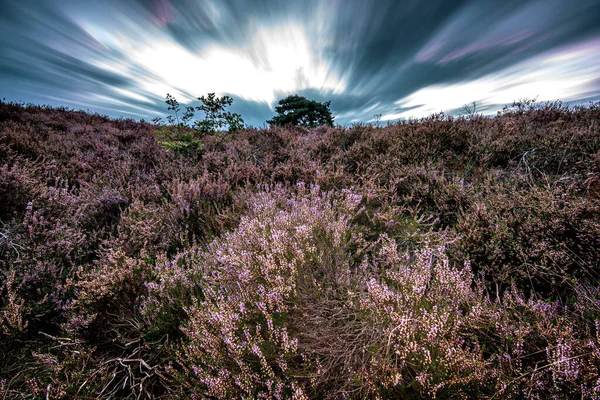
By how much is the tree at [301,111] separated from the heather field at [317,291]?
17779 mm

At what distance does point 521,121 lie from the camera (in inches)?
187

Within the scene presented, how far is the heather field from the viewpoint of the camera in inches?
49.3

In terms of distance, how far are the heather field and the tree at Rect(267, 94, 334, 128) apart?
17.8 metres

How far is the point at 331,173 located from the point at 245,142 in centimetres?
275

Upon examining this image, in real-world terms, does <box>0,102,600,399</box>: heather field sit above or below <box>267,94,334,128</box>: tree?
below

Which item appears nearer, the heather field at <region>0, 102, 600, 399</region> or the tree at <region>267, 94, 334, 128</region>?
the heather field at <region>0, 102, 600, 399</region>

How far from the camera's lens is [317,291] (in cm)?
168

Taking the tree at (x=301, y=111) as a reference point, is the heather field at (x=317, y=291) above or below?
below

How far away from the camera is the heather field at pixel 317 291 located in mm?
1253

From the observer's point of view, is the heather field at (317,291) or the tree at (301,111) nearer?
the heather field at (317,291)

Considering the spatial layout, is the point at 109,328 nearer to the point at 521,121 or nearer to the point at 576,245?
the point at 576,245

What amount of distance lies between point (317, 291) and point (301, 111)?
785 inches

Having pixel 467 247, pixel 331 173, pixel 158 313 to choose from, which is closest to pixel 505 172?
pixel 467 247

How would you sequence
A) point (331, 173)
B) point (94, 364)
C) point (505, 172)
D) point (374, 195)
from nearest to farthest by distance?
point (94, 364) < point (374, 195) < point (505, 172) < point (331, 173)
